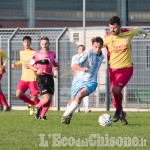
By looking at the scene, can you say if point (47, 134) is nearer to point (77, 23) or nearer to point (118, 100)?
point (118, 100)

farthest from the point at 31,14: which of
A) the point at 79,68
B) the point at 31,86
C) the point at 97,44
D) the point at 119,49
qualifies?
the point at 79,68

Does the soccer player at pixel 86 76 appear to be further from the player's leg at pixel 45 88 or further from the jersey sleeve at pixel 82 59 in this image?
the player's leg at pixel 45 88

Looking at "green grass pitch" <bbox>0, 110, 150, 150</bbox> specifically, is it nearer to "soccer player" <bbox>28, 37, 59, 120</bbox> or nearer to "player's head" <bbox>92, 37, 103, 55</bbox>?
"player's head" <bbox>92, 37, 103, 55</bbox>

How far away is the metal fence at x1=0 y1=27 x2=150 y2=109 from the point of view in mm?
18109

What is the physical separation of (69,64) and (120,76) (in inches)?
284

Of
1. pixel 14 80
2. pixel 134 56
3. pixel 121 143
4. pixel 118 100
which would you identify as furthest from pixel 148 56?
pixel 121 143

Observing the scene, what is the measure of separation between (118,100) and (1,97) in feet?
20.5

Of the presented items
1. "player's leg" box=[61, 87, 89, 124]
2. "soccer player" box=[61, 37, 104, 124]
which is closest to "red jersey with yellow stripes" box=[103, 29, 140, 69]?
"soccer player" box=[61, 37, 104, 124]

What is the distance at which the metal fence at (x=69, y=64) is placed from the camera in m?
18.1

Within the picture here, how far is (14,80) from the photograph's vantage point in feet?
62.3

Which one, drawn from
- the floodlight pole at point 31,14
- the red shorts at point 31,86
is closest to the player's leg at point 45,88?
the red shorts at point 31,86

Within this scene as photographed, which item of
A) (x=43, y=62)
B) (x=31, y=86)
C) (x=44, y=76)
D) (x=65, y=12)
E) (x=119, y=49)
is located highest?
(x=65, y=12)

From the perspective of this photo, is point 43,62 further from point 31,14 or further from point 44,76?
point 31,14

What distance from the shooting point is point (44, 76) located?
12.5 metres
